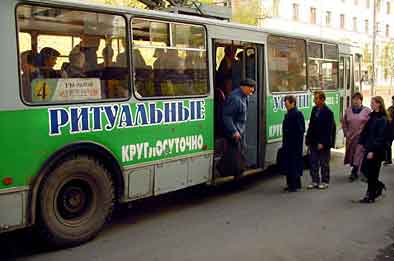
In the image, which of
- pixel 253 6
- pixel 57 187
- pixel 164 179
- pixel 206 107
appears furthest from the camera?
pixel 253 6

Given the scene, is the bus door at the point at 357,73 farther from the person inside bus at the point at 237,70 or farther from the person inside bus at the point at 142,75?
the person inside bus at the point at 142,75

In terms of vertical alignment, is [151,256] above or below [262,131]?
below

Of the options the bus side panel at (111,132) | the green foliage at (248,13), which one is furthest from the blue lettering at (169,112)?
the green foliage at (248,13)

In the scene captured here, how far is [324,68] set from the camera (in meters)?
11.4

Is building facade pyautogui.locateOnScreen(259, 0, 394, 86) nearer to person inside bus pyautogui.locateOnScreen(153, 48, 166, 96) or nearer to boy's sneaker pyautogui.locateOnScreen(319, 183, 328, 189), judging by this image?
boy's sneaker pyautogui.locateOnScreen(319, 183, 328, 189)

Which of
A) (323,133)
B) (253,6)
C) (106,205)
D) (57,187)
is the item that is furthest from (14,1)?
(253,6)

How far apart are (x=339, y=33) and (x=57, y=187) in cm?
5536

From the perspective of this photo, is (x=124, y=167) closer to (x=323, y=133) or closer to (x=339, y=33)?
(x=323, y=133)

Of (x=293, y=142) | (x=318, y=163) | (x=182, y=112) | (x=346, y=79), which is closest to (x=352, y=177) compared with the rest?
(x=318, y=163)

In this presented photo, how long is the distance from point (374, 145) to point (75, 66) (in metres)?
4.56

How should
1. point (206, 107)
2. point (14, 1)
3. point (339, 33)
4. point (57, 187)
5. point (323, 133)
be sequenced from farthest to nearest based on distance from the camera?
point (339, 33), point (323, 133), point (206, 107), point (57, 187), point (14, 1)

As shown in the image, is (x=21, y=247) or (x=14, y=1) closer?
(x=14, y=1)

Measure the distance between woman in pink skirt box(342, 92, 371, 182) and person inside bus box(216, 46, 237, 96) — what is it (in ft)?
7.94

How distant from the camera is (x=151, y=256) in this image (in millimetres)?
5551
